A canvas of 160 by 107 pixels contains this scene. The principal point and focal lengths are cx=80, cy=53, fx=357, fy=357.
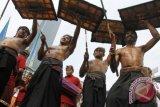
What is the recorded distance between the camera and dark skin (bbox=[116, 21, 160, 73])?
21.8ft

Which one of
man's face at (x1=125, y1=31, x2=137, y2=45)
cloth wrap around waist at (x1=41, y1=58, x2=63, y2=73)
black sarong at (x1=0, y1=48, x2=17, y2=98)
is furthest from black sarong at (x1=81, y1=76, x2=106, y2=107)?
black sarong at (x1=0, y1=48, x2=17, y2=98)

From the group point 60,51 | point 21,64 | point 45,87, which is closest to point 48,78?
point 45,87

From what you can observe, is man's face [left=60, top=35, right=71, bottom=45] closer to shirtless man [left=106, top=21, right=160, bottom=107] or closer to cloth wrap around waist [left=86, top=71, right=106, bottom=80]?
cloth wrap around waist [left=86, top=71, right=106, bottom=80]

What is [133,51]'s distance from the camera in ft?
22.3

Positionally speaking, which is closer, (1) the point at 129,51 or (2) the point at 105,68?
(1) the point at 129,51

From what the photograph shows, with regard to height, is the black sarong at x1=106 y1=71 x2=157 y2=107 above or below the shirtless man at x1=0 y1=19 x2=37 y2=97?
below

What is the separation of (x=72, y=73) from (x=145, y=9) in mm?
2894

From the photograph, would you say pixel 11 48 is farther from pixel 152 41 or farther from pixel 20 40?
pixel 152 41

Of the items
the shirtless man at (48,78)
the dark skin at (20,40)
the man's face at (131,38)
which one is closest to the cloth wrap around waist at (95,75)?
the shirtless man at (48,78)

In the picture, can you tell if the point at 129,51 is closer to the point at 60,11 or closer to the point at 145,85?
the point at 145,85

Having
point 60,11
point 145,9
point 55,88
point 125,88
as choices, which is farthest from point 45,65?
point 145,9

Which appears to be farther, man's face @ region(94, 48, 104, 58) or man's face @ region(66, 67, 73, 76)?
man's face @ region(66, 67, 73, 76)

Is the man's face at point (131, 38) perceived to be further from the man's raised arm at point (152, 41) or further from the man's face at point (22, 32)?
the man's face at point (22, 32)

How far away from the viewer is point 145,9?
715cm
